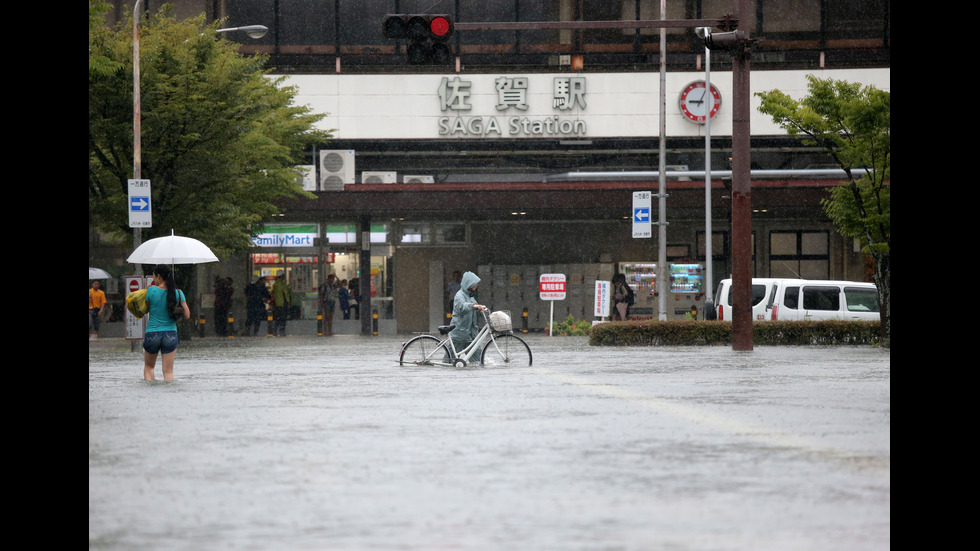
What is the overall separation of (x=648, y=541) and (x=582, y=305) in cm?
3238

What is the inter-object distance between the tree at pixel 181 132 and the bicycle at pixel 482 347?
10.1 metres

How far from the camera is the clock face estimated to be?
132 feet

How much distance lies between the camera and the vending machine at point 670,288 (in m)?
37.6

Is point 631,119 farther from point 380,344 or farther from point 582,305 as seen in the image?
point 380,344

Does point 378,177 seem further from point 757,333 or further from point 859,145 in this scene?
point 859,145

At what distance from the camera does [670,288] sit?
124 ft

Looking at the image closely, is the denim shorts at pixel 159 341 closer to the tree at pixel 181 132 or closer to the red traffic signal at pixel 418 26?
the red traffic signal at pixel 418 26

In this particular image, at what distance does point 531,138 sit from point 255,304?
10732 millimetres

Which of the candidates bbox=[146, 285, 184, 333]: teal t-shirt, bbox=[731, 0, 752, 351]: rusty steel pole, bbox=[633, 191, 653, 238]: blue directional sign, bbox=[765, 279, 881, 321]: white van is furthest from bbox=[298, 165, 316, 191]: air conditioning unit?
bbox=[146, 285, 184, 333]: teal t-shirt

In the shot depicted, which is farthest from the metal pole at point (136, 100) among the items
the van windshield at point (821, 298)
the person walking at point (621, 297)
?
the van windshield at point (821, 298)

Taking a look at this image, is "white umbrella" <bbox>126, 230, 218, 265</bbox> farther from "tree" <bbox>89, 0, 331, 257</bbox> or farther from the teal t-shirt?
"tree" <bbox>89, 0, 331, 257</bbox>

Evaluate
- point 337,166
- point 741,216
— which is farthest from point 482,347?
point 337,166

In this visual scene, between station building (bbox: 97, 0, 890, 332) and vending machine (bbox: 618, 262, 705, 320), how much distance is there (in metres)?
0.06
